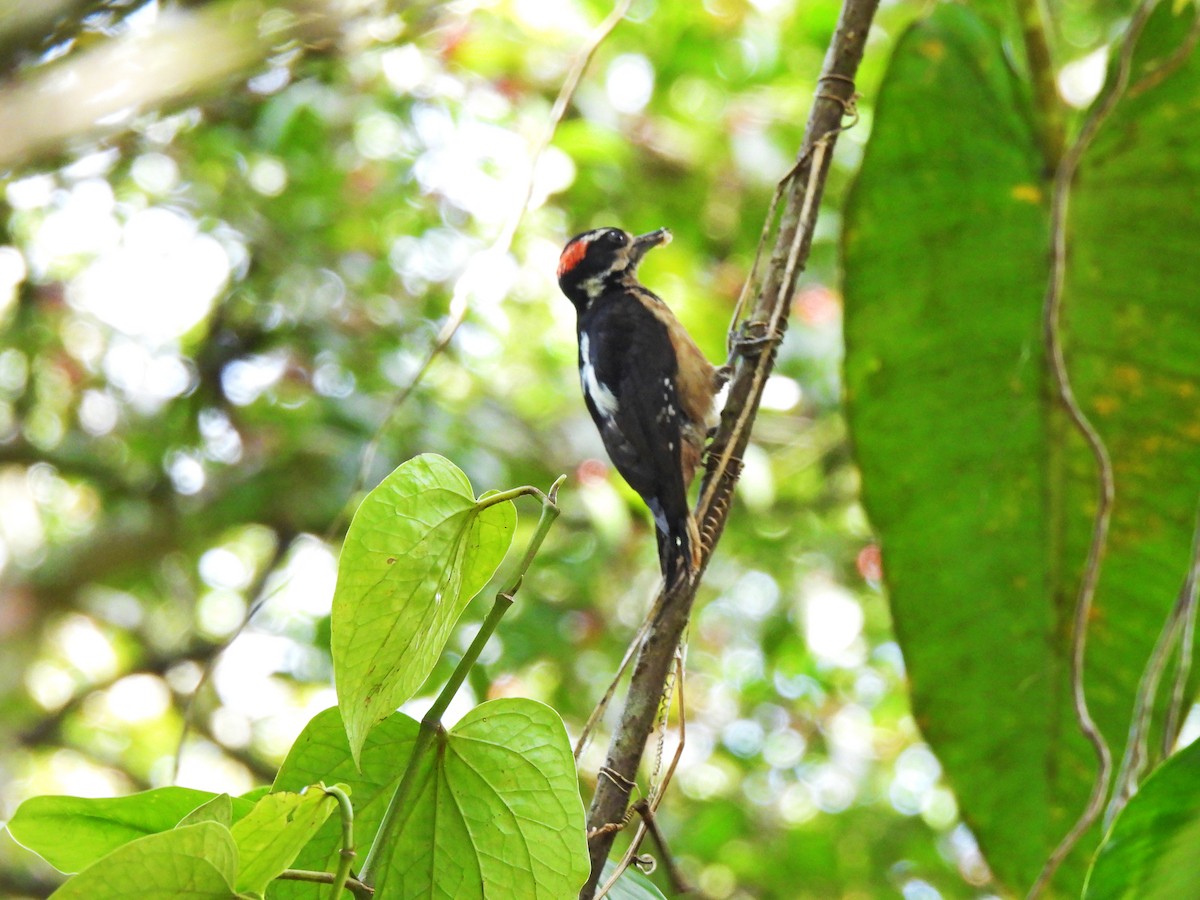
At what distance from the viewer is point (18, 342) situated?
5.12 meters

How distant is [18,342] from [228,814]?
15.8ft

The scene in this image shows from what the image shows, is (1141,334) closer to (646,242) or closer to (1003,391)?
(1003,391)

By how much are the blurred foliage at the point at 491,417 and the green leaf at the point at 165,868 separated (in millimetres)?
2579

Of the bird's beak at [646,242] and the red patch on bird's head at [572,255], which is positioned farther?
the red patch on bird's head at [572,255]

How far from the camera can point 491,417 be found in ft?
15.5

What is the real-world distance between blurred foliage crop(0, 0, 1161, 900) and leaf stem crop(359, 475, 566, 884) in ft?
7.70

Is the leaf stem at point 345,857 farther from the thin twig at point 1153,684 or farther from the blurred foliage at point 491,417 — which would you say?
the blurred foliage at point 491,417

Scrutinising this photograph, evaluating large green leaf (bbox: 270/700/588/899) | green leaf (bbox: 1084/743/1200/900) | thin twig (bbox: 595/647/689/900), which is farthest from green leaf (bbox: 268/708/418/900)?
green leaf (bbox: 1084/743/1200/900)

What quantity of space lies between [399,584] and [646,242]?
1.74 meters

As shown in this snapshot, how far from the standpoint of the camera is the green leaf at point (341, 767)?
1.09 metres

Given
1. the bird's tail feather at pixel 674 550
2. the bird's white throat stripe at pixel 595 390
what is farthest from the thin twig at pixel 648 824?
the bird's white throat stripe at pixel 595 390

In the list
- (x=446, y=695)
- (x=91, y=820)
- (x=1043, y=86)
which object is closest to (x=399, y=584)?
(x=446, y=695)

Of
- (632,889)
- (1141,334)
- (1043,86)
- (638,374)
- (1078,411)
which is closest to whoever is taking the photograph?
(632,889)

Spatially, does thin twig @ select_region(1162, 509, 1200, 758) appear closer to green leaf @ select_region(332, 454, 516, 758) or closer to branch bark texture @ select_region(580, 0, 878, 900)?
branch bark texture @ select_region(580, 0, 878, 900)
